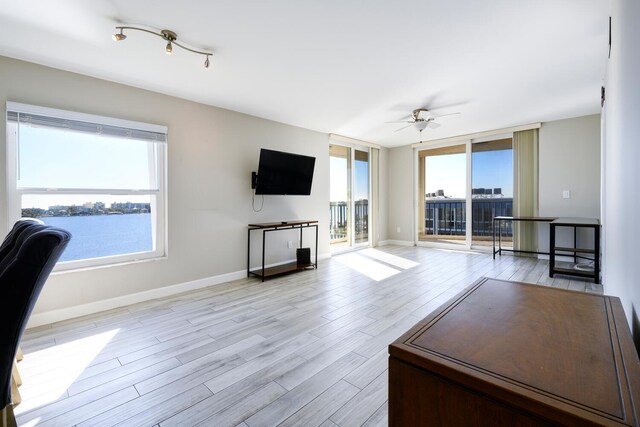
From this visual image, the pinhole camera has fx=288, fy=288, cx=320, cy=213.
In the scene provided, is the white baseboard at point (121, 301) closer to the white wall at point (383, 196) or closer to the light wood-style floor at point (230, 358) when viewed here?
the light wood-style floor at point (230, 358)

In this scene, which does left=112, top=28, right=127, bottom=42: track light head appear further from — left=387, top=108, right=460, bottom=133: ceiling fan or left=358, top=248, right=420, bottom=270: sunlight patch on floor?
left=358, top=248, right=420, bottom=270: sunlight patch on floor

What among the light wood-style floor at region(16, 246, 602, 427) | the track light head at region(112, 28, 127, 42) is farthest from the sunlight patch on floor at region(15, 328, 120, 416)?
the track light head at region(112, 28, 127, 42)

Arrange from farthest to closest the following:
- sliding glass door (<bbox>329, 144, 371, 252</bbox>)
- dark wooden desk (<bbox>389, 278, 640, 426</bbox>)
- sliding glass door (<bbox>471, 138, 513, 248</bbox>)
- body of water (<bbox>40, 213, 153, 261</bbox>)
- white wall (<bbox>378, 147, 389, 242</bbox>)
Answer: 1. white wall (<bbox>378, 147, 389, 242</bbox>)
2. sliding glass door (<bbox>329, 144, 371, 252</bbox>)
3. sliding glass door (<bbox>471, 138, 513, 248</bbox>)
4. body of water (<bbox>40, 213, 153, 261</bbox>)
5. dark wooden desk (<bbox>389, 278, 640, 426</bbox>)

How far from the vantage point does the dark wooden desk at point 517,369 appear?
49 centimetres

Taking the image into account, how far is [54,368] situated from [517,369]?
274 cm

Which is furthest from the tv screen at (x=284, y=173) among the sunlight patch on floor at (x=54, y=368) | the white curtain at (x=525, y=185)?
the white curtain at (x=525, y=185)

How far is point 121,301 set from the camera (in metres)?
3.11

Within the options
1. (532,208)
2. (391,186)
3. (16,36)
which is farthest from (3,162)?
(532,208)

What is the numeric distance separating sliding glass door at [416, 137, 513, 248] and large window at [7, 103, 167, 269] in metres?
5.55

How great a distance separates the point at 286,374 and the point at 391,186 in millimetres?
5926

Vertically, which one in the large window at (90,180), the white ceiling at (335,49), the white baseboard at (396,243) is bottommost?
the white baseboard at (396,243)

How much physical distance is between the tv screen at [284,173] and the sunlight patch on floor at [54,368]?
248 centimetres

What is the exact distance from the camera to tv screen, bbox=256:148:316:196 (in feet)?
13.5

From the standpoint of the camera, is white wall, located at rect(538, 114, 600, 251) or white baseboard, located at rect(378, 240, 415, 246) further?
white baseboard, located at rect(378, 240, 415, 246)
